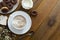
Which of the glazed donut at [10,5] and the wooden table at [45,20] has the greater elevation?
the glazed donut at [10,5]

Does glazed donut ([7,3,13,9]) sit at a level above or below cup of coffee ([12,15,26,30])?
above

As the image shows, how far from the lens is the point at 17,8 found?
4.22 ft

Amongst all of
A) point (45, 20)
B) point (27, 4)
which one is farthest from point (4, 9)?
point (45, 20)

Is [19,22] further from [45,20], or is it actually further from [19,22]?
[45,20]

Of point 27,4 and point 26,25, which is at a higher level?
point 27,4

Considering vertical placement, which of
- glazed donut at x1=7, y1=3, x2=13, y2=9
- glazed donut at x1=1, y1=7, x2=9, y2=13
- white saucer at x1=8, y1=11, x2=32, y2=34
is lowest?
white saucer at x1=8, y1=11, x2=32, y2=34

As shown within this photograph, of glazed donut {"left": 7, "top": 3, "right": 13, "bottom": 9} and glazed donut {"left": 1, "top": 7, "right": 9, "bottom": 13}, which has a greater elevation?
glazed donut {"left": 7, "top": 3, "right": 13, "bottom": 9}

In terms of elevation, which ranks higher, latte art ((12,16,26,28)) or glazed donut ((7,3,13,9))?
glazed donut ((7,3,13,9))

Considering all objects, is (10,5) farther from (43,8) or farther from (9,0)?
(43,8)

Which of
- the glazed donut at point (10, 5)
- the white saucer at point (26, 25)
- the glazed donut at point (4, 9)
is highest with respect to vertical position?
the glazed donut at point (10, 5)

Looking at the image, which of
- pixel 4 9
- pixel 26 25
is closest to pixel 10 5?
pixel 4 9

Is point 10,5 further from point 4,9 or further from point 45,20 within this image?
point 45,20

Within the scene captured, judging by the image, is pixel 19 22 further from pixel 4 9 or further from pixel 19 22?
pixel 4 9

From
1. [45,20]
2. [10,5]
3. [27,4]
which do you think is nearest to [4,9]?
[10,5]
